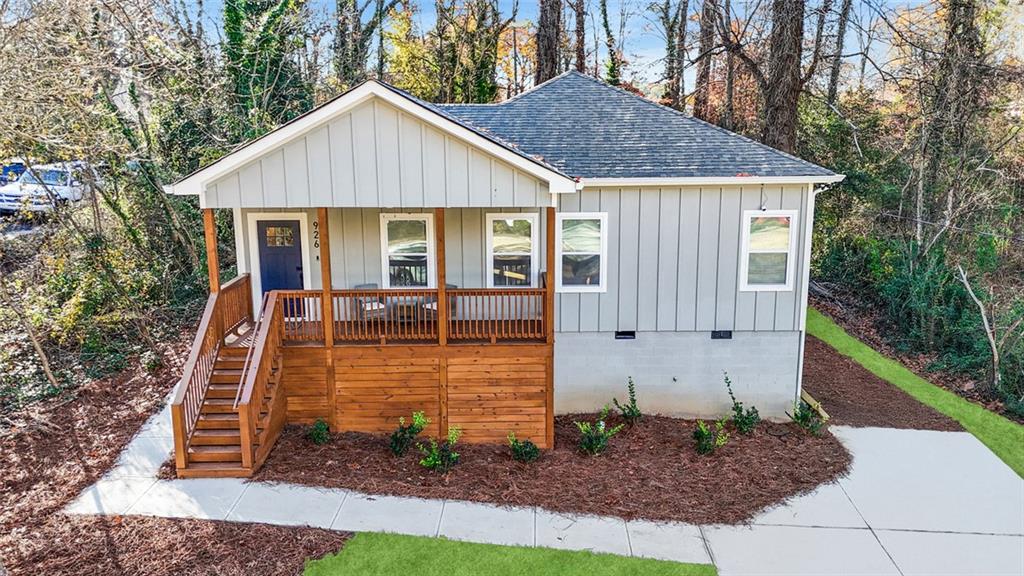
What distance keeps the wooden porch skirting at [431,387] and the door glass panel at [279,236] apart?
82.4 inches

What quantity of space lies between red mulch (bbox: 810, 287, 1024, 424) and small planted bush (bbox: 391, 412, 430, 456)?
10.4 meters

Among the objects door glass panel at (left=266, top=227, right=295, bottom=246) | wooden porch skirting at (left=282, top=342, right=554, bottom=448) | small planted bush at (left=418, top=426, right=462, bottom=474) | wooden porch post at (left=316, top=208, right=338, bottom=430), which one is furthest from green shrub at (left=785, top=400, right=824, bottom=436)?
door glass panel at (left=266, top=227, right=295, bottom=246)

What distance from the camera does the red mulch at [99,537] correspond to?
604 cm

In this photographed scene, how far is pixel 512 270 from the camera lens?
10.3 m

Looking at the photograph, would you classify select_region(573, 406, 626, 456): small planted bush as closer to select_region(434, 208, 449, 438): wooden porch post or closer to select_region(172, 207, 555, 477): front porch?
select_region(172, 207, 555, 477): front porch

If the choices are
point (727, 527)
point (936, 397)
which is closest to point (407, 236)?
point (727, 527)

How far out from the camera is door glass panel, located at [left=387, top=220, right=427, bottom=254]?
10.2 m

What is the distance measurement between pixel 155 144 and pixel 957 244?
64.2 feet

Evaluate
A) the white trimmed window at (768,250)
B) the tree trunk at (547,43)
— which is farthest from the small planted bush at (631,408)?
the tree trunk at (547,43)

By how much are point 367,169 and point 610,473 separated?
5.18 meters

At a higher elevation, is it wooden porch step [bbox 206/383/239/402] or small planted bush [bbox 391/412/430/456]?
wooden porch step [bbox 206/383/239/402]

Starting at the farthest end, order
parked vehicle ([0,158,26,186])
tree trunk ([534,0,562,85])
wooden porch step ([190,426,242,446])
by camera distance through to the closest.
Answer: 1. tree trunk ([534,0,562,85])
2. parked vehicle ([0,158,26,186])
3. wooden porch step ([190,426,242,446])

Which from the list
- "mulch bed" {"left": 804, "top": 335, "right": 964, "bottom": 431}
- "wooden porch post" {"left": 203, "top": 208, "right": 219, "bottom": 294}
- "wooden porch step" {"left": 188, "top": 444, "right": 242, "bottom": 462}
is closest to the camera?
"wooden porch step" {"left": 188, "top": 444, "right": 242, "bottom": 462}

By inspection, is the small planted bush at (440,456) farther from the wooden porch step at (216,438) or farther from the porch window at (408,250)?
the porch window at (408,250)
